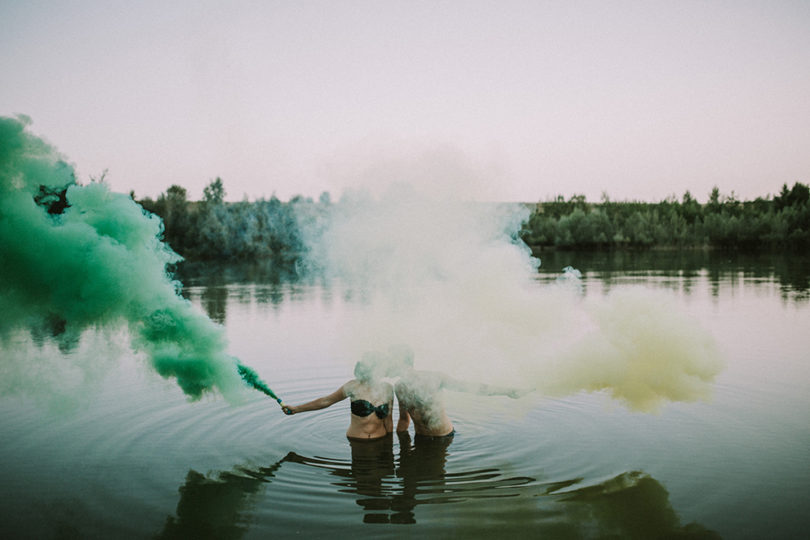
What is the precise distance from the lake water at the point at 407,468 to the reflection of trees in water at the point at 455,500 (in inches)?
1.0

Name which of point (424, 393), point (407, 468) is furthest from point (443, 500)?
point (424, 393)

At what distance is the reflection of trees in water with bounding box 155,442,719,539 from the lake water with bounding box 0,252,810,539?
25mm

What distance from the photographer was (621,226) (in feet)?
309

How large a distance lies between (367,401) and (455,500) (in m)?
2.21

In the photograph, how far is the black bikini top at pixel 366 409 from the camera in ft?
28.6

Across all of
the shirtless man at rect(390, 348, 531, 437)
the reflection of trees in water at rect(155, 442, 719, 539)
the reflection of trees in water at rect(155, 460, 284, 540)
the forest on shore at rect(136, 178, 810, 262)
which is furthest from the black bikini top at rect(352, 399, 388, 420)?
the forest on shore at rect(136, 178, 810, 262)

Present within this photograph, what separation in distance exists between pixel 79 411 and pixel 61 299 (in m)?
4.23

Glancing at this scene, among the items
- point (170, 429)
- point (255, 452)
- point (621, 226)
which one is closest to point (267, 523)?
point (255, 452)

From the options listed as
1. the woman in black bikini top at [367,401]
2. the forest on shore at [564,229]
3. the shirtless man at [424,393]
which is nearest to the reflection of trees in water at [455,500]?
the woman in black bikini top at [367,401]

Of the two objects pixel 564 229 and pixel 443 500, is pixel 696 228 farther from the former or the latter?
pixel 443 500

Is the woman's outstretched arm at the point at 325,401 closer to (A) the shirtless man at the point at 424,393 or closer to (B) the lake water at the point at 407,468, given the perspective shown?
(B) the lake water at the point at 407,468

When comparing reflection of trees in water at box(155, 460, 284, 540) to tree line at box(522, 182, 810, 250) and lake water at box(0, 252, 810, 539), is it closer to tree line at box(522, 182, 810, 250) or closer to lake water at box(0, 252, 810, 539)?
lake water at box(0, 252, 810, 539)

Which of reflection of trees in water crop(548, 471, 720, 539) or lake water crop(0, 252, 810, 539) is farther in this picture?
lake water crop(0, 252, 810, 539)

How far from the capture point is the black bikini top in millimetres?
8703
